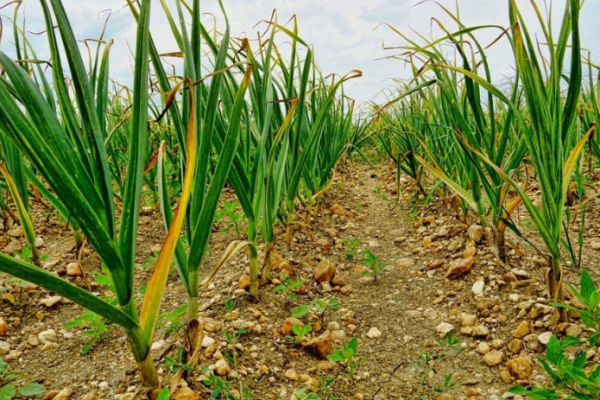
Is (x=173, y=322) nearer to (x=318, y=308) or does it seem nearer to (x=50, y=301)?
(x=318, y=308)

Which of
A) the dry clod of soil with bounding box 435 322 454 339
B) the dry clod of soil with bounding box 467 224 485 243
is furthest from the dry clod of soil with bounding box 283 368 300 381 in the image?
the dry clod of soil with bounding box 467 224 485 243

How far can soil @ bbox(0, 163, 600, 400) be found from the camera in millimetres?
943

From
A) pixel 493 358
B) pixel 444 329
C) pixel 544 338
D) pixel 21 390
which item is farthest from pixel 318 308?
pixel 21 390

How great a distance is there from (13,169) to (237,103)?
1.00 meters

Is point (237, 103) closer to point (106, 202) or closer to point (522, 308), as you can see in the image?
point (106, 202)

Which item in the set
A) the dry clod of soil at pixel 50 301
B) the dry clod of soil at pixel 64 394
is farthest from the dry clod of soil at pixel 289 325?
the dry clod of soil at pixel 50 301

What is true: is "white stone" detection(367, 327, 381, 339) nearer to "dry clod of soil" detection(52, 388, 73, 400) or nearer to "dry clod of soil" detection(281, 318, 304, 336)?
"dry clod of soil" detection(281, 318, 304, 336)

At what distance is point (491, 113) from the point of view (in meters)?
1.25

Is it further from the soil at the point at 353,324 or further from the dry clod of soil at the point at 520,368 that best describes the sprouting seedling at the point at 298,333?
the dry clod of soil at the point at 520,368

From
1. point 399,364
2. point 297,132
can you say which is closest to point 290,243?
point 297,132

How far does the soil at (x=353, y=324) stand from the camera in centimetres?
94

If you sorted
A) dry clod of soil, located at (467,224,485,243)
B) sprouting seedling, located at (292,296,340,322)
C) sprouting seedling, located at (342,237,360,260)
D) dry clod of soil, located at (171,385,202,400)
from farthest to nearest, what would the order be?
sprouting seedling, located at (342,237,360,260), dry clod of soil, located at (467,224,485,243), sprouting seedling, located at (292,296,340,322), dry clod of soil, located at (171,385,202,400)

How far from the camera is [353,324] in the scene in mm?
1235

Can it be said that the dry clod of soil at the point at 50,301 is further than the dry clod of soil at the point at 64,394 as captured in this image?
Yes
